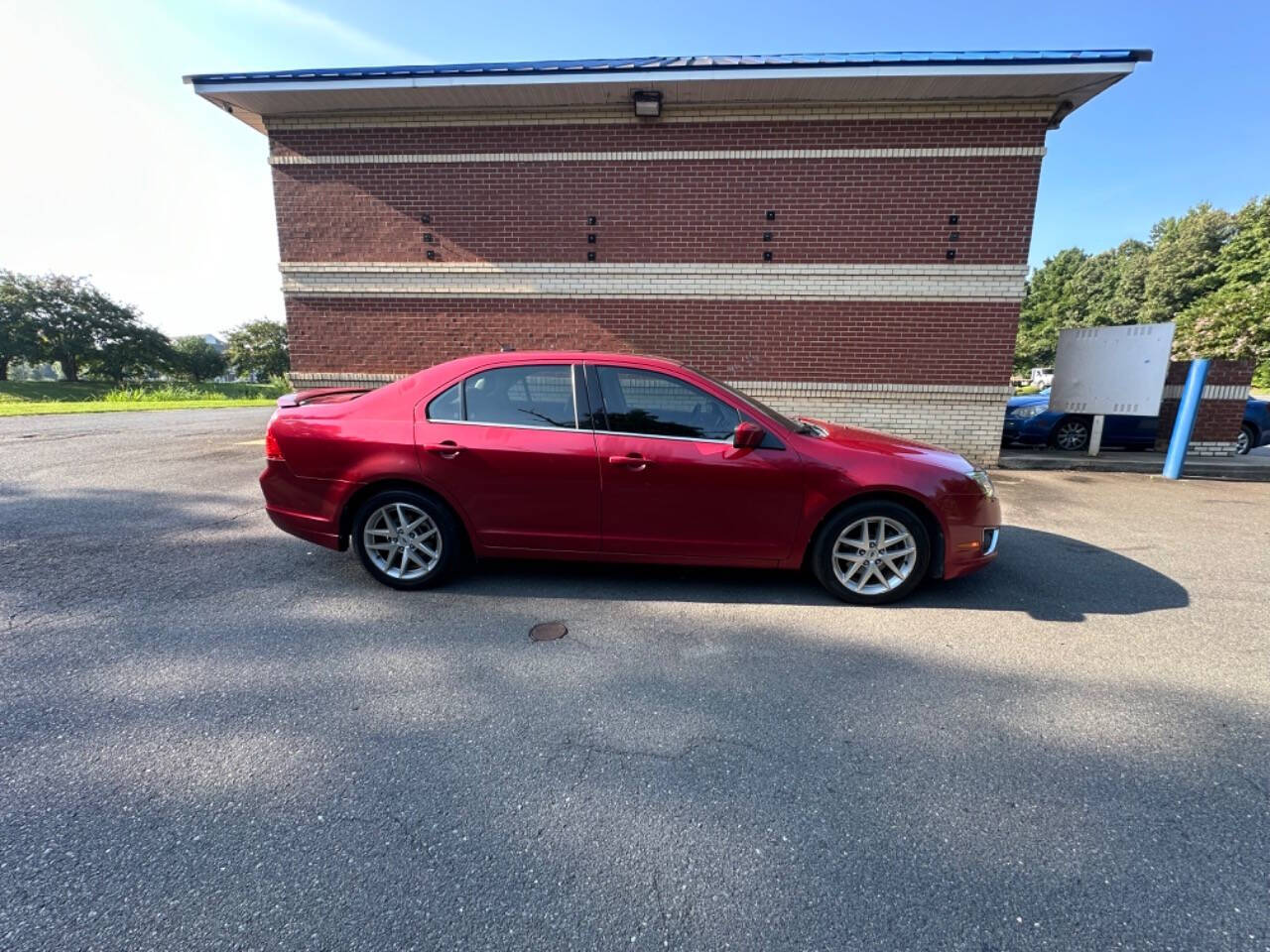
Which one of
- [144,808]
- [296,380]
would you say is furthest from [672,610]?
[296,380]

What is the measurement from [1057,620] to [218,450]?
11.2 metres

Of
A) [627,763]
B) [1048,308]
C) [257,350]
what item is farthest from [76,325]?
[1048,308]

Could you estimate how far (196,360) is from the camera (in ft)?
192

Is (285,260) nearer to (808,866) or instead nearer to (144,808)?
(144,808)

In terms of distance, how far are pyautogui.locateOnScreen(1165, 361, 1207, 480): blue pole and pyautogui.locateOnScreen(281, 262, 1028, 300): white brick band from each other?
2.38 m

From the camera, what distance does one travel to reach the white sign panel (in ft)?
25.6

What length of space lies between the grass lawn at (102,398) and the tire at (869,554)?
21625 mm

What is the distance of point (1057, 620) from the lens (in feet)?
11.0

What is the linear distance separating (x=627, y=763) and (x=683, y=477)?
5.82 ft

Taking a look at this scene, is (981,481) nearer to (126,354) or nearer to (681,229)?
(681,229)

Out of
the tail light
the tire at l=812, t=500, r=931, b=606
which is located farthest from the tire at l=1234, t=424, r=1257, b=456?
the tail light

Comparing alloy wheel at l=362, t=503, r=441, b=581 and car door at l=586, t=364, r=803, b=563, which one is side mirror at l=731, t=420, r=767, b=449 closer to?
car door at l=586, t=364, r=803, b=563

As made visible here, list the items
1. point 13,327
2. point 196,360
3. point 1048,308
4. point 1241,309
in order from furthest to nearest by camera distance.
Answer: point 196,360, point 1048,308, point 13,327, point 1241,309

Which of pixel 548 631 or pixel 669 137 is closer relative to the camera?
pixel 548 631
